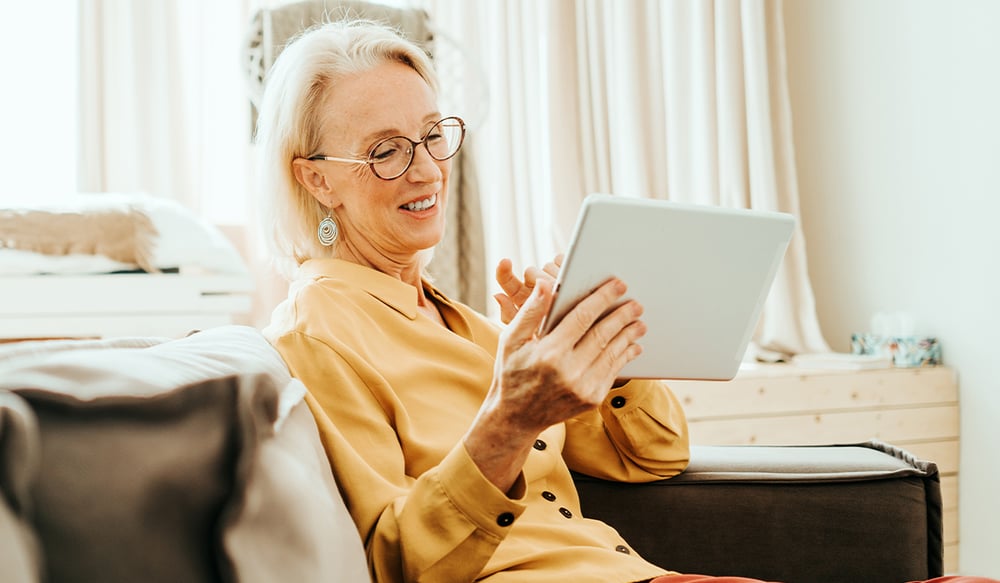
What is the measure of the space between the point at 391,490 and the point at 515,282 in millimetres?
Answer: 309

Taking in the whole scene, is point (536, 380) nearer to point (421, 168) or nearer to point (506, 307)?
point (506, 307)

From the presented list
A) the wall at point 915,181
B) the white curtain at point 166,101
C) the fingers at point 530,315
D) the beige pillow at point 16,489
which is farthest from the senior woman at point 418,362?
the white curtain at point 166,101

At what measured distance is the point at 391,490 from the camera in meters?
0.87

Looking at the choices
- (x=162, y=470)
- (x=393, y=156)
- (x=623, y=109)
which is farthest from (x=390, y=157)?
(x=623, y=109)

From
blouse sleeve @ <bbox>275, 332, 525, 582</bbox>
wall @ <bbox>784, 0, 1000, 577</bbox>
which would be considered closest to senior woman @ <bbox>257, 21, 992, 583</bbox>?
blouse sleeve @ <bbox>275, 332, 525, 582</bbox>

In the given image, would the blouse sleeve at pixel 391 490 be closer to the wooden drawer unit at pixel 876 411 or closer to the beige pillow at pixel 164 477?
the beige pillow at pixel 164 477

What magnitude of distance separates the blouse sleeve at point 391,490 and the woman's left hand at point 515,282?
A: 18 centimetres

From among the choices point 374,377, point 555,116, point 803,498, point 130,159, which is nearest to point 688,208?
point 374,377

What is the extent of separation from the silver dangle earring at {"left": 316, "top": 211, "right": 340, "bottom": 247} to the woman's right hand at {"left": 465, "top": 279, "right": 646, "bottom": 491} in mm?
402

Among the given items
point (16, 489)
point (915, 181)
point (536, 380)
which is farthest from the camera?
point (915, 181)

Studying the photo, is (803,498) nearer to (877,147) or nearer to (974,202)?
(974,202)

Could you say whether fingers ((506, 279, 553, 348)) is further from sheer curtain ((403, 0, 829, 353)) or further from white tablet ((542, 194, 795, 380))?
sheer curtain ((403, 0, 829, 353))

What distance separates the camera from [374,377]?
942 millimetres

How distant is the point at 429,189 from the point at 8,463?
0.75 m
